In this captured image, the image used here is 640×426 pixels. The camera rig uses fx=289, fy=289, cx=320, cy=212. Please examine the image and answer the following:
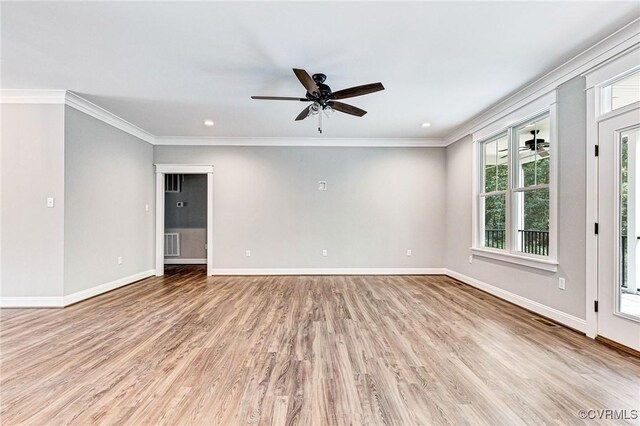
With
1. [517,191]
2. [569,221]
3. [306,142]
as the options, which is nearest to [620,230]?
[569,221]

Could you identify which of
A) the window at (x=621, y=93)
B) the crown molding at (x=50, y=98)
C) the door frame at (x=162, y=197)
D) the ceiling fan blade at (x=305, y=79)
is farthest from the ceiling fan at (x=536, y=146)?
the crown molding at (x=50, y=98)

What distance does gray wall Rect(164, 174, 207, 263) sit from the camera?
724 centimetres

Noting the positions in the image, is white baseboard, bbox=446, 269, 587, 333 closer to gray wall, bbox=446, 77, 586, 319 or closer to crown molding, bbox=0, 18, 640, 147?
gray wall, bbox=446, 77, 586, 319

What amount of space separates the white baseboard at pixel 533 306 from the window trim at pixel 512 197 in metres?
0.43

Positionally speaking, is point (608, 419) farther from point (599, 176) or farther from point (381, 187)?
point (381, 187)

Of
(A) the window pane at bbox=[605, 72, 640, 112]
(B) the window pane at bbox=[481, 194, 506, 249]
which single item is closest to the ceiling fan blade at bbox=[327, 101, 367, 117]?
(A) the window pane at bbox=[605, 72, 640, 112]

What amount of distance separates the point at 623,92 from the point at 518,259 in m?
2.01

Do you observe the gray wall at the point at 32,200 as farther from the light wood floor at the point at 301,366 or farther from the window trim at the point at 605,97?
the window trim at the point at 605,97

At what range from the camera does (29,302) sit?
3.65m

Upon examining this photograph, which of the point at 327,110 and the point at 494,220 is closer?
the point at 327,110

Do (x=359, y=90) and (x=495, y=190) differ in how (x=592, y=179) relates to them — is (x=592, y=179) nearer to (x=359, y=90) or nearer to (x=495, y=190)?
Answer: (x=495, y=190)

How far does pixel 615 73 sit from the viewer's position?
250cm

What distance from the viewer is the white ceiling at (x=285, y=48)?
2.16m

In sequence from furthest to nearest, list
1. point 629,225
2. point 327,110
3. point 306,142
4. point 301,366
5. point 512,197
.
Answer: point 306,142
point 327,110
point 512,197
point 629,225
point 301,366
